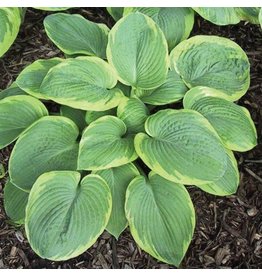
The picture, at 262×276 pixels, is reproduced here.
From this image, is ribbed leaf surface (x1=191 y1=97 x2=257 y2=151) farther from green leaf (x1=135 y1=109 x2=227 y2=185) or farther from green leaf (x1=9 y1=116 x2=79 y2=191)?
green leaf (x1=9 y1=116 x2=79 y2=191)

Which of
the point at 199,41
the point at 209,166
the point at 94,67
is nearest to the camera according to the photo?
the point at 209,166

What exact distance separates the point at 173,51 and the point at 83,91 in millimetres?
310

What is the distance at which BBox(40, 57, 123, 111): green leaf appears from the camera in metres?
1.38

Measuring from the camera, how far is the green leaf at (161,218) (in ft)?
4.39

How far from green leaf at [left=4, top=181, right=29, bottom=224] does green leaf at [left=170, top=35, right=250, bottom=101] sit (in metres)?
0.56

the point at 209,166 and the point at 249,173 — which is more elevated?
the point at 209,166

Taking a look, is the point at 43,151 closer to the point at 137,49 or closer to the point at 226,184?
the point at 137,49

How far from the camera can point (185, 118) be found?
1360mm

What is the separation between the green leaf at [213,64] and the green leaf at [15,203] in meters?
0.56

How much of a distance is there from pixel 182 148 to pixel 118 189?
0.22 meters

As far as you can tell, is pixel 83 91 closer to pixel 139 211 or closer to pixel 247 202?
pixel 139 211

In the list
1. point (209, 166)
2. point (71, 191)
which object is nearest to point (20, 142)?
point (71, 191)

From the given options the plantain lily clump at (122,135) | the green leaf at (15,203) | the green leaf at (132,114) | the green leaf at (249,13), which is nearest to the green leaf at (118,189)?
the plantain lily clump at (122,135)

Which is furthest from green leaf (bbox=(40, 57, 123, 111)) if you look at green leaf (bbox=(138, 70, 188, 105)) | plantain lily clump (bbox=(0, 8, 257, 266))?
green leaf (bbox=(138, 70, 188, 105))
